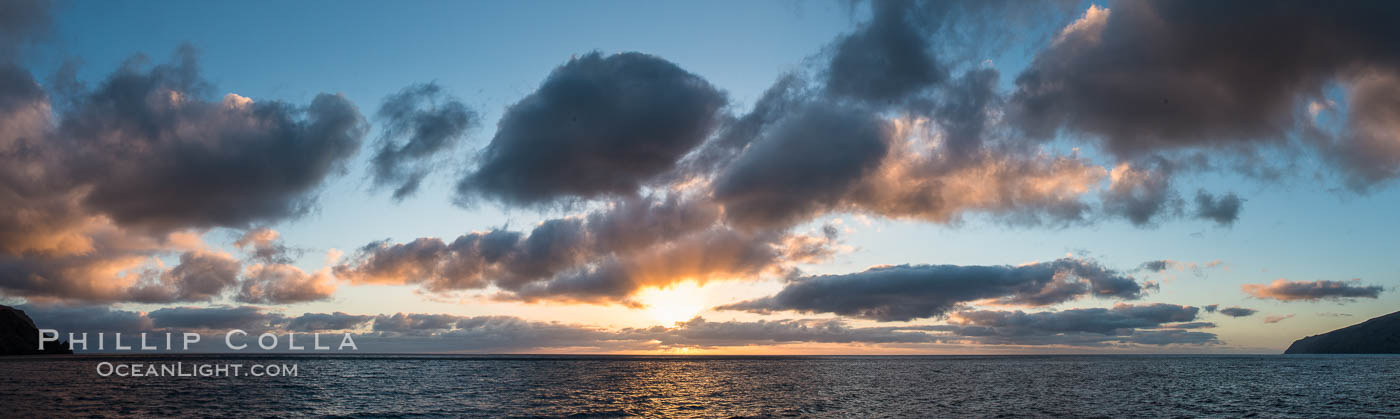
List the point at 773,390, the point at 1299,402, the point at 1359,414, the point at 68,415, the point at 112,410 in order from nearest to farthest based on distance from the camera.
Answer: the point at 68,415 → the point at 112,410 → the point at 1359,414 → the point at 1299,402 → the point at 773,390

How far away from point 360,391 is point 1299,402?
456 ft

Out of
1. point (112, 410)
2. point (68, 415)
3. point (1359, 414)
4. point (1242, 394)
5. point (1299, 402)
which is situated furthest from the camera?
point (1242, 394)

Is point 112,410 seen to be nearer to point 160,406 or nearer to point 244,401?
point 160,406

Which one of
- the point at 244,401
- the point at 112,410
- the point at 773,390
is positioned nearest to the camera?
the point at 112,410

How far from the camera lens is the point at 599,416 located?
73.9m

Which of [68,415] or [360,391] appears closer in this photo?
[68,415]

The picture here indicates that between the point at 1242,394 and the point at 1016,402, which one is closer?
the point at 1016,402

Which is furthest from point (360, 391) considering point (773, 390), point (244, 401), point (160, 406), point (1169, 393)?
point (1169, 393)

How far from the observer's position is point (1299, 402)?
3698 inches

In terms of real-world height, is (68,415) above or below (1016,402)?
above

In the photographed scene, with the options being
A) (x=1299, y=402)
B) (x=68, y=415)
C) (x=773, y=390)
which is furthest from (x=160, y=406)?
(x=1299, y=402)

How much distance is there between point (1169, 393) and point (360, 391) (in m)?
131

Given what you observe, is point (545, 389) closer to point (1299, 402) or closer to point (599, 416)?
point (599, 416)

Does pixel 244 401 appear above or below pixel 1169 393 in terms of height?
above
